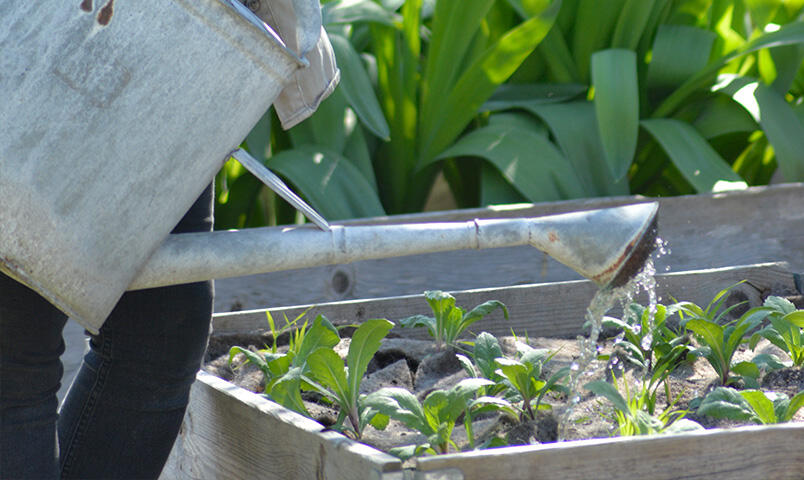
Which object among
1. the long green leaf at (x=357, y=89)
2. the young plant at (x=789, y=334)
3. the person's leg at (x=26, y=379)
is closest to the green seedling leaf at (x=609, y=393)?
the young plant at (x=789, y=334)

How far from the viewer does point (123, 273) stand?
904 mm

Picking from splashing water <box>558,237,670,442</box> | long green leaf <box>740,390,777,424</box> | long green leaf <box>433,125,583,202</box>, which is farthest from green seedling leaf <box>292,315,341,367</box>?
long green leaf <box>433,125,583,202</box>

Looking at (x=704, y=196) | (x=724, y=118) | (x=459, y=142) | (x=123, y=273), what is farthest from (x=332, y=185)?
(x=123, y=273)

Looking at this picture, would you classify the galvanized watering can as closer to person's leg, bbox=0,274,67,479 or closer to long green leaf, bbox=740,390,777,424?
person's leg, bbox=0,274,67,479

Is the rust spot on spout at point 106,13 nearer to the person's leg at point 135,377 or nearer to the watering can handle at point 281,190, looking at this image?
the watering can handle at point 281,190

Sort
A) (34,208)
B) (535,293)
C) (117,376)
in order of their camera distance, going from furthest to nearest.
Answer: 1. (535,293)
2. (117,376)
3. (34,208)

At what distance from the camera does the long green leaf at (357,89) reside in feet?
7.84

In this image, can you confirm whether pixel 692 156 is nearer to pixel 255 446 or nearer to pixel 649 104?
pixel 649 104

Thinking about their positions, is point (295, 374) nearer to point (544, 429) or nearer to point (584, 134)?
point (544, 429)

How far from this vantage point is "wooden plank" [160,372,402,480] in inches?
37.7

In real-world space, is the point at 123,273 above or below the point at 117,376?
above

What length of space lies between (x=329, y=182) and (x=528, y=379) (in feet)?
4.10

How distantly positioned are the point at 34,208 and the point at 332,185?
153cm

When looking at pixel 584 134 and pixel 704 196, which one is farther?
pixel 584 134
